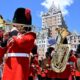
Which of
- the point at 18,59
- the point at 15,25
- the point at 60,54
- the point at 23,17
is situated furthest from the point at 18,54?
the point at 60,54

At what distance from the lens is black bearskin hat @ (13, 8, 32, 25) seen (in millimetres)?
6141

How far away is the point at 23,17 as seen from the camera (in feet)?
20.2

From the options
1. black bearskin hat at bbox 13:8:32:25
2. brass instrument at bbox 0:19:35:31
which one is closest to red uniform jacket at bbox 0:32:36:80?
brass instrument at bbox 0:19:35:31

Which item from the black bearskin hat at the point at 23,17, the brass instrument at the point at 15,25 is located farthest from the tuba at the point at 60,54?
the brass instrument at the point at 15,25

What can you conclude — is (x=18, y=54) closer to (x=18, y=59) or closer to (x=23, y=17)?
(x=18, y=59)

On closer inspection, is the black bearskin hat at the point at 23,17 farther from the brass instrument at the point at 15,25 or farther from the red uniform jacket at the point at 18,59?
the red uniform jacket at the point at 18,59

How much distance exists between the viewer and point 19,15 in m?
6.23

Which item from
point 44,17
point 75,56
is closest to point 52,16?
point 44,17

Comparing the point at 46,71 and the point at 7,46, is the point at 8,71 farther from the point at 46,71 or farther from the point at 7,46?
the point at 46,71

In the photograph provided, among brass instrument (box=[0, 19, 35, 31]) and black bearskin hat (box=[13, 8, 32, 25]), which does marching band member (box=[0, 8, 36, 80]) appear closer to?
brass instrument (box=[0, 19, 35, 31])

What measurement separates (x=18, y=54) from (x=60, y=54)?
3.76 metres

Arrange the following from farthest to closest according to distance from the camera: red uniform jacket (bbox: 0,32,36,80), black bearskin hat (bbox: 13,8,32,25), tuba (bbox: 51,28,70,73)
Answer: tuba (bbox: 51,28,70,73), black bearskin hat (bbox: 13,8,32,25), red uniform jacket (bbox: 0,32,36,80)

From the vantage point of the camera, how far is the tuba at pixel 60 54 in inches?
360

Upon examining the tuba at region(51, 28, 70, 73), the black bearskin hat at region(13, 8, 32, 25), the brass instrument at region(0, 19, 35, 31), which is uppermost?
the black bearskin hat at region(13, 8, 32, 25)
